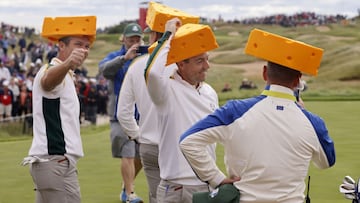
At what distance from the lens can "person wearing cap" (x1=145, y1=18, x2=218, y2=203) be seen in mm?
5820

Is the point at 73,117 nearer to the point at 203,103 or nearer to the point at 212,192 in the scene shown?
the point at 203,103

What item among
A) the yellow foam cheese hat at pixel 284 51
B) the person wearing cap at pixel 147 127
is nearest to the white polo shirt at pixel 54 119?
the person wearing cap at pixel 147 127

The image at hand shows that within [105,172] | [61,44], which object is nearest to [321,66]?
[105,172]

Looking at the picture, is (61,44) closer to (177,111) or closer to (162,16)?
(162,16)

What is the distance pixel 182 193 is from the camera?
590 centimetres

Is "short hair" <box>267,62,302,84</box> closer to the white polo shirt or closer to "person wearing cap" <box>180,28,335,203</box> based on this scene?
"person wearing cap" <box>180,28,335,203</box>

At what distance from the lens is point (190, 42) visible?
5.51 meters

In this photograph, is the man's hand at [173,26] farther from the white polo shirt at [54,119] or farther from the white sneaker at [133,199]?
the white sneaker at [133,199]

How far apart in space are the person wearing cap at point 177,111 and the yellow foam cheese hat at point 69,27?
0.82 m

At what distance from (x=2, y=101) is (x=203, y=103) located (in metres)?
18.8

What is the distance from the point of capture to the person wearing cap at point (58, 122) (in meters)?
6.23

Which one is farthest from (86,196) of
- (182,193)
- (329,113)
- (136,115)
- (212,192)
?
(329,113)

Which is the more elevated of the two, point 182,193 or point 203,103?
point 203,103

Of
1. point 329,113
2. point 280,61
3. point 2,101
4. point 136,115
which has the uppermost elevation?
point 280,61
